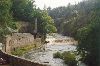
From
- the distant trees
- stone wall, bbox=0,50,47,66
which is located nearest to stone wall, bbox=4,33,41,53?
the distant trees

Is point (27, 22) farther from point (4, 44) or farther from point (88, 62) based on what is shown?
point (88, 62)

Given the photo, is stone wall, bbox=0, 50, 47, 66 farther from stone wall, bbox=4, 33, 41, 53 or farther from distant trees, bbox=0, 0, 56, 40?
distant trees, bbox=0, 0, 56, 40

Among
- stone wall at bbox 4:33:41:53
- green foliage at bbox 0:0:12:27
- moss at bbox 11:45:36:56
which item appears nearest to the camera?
stone wall at bbox 4:33:41:53

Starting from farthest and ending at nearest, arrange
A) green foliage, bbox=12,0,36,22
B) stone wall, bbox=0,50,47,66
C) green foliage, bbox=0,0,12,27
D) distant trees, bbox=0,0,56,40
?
green foliage, bbox=12,0,36,22
distant trees, bbox=0,0,56,40
green foliage, bbox=0,0,12,27
stone wall, bbox=0,50,47,66

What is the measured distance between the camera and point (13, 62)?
29344mm

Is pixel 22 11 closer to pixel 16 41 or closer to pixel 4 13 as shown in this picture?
pixel 4 13

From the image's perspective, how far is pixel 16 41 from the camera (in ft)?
178

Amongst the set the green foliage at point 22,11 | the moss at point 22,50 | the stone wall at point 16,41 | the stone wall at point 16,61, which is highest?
the green foliage at point 22,11

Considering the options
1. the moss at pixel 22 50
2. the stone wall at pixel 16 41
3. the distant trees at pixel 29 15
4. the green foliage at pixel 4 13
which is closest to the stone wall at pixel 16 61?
the stone wall at pixel 16 41

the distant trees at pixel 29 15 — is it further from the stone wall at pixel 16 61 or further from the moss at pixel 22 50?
the stone wall at pixel 16 61

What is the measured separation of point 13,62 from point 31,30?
52715 millimetres

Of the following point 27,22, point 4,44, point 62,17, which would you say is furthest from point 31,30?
point 62,17

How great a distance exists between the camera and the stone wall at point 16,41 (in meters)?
47.8

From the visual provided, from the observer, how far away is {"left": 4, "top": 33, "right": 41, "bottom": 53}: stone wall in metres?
47.8
